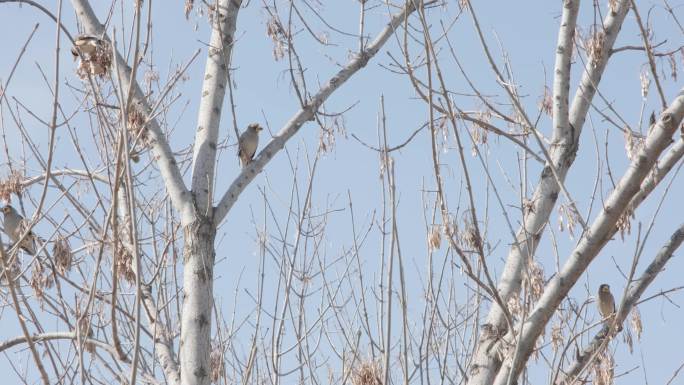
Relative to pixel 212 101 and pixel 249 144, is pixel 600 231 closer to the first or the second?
pixel 212 101

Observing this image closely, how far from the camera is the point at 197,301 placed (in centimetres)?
430

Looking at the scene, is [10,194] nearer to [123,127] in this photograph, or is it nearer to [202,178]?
[202,178]

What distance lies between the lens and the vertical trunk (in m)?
4.17

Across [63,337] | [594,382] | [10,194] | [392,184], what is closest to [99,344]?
[63,337]

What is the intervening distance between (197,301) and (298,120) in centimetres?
122

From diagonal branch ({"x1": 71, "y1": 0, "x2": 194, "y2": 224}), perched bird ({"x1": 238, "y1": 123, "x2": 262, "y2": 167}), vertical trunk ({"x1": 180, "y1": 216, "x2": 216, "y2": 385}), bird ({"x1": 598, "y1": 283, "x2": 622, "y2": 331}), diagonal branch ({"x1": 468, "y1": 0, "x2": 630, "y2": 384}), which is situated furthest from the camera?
perched bird ({"x1": 238, "y1": 123, "x2": 262, "y2": 167})

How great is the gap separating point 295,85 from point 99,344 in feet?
5.59

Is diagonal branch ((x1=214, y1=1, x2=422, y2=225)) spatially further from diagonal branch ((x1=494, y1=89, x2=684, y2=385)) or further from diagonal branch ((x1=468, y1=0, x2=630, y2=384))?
diagonal branch ((x1=494, y1=89, x2=684, y2=385))

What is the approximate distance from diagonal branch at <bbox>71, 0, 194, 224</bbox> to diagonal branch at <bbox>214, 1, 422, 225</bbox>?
16 centimetres

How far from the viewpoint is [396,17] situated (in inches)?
208

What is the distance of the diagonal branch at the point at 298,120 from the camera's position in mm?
4691

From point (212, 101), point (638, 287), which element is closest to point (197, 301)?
point (212, 101)

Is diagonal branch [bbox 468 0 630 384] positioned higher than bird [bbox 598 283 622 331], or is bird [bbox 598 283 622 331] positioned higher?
bird [bbox 598 283 622 331]

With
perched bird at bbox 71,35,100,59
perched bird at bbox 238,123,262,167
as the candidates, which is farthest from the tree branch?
perched bird at bbox 238,123,262,167
